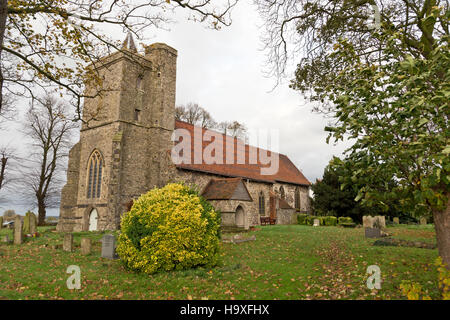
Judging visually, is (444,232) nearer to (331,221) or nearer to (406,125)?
(406,125)

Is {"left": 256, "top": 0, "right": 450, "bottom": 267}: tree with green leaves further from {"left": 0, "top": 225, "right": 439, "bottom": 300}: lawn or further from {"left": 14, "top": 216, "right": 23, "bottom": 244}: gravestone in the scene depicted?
{"left": 14, "top": 216, "right": 23, "bottom": 244}: gravestone

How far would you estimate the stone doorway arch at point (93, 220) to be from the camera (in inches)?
759

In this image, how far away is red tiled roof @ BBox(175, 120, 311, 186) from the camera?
75.6ft

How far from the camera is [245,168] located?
27688 millimetres

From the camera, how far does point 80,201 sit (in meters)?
20.6

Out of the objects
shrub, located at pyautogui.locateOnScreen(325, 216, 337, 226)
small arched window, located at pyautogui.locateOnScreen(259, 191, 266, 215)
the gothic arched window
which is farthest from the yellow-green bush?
small arched window, located at pyautogui.locateOnScreen(259, 191, 266, 215)

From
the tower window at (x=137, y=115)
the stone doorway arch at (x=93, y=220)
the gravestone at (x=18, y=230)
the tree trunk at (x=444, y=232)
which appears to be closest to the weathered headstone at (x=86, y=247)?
the gravestone at (x=18, y=230)

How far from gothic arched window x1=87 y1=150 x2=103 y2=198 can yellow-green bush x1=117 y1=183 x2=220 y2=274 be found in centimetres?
1259

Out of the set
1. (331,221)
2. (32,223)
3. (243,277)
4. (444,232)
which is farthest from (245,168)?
(444,232)

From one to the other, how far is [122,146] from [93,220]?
549 cm

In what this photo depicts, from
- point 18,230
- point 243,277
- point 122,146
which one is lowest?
point 243,277
